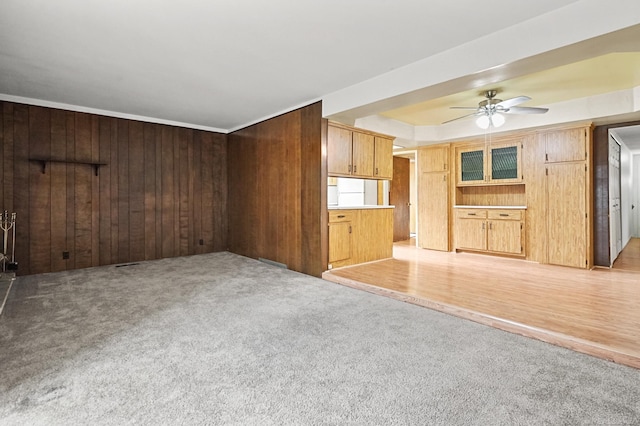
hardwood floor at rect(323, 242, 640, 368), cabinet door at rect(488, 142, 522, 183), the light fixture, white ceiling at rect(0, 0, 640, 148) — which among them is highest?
white ceiling at rect(0, 0, 640, 148)

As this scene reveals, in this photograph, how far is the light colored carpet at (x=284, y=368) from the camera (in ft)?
4.99

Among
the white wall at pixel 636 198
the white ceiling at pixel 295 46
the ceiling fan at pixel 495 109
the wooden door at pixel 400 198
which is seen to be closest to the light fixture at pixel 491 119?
the ceiling fan at pixel 495 109

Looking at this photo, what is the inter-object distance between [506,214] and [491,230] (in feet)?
1.23

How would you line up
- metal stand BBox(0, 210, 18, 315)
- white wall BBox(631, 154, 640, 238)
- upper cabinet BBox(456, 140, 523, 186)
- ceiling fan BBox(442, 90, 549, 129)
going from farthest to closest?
white wall BBox(631, 154, 640, 238), upper cabinet BBox(456, 140, 523, 186), ceiling fan BBox(442, 90, 549, 129), metal stand BBox(0, 210, 18, 315)

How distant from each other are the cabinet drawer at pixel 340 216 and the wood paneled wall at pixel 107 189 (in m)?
2.82

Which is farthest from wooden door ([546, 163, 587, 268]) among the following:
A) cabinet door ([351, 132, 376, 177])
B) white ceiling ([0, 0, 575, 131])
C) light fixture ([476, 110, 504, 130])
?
white ceiling ([0, 0, 575, 131])

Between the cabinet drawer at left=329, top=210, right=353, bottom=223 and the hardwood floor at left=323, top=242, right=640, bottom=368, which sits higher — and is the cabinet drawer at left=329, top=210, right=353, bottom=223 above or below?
above

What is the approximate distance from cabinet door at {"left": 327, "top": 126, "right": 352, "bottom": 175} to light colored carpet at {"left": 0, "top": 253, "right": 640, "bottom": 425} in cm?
203

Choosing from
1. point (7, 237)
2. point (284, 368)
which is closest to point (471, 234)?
point (284, 368)

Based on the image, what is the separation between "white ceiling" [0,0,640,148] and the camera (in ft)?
7.39

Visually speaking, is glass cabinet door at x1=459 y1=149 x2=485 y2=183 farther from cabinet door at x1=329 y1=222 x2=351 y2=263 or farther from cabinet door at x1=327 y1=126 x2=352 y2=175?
cabinet door at x1=329 y1=222 x2=351 y2=263

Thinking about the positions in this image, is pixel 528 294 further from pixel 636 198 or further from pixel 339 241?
pixel 636 198

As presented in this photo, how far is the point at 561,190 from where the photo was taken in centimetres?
486

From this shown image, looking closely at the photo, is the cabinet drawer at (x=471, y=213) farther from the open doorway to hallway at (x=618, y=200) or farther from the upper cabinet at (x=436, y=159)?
the open doorway to hallway at (x=618, y=200)
